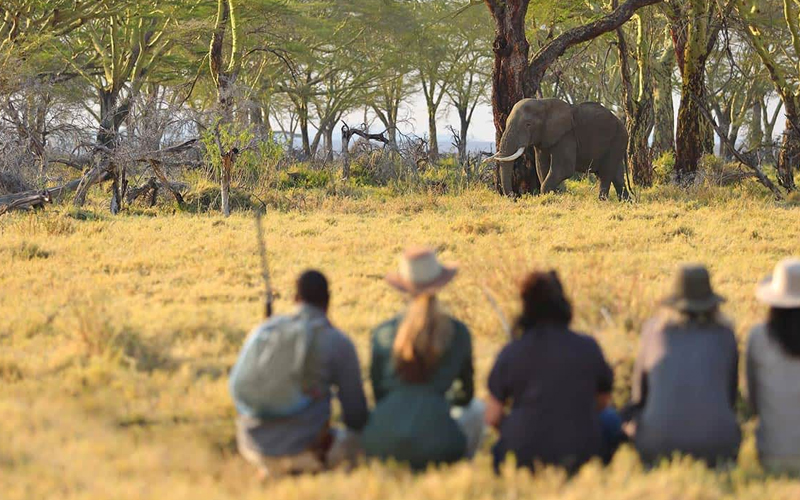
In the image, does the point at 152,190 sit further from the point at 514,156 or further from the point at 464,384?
the point at 464,384

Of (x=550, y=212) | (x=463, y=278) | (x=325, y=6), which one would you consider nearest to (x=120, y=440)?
(x=463, y=278)

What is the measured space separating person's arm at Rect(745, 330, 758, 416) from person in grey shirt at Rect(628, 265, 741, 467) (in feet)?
0.36

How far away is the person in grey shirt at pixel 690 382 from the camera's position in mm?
4016

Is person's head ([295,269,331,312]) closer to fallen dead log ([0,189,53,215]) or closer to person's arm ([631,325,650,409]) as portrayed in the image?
person's arm ([631,325,650,409])

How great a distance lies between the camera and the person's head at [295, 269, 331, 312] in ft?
14.1

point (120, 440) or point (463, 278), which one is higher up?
point (463, 278)

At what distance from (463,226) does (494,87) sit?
6.42 metres

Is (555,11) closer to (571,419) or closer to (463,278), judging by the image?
(463,278)

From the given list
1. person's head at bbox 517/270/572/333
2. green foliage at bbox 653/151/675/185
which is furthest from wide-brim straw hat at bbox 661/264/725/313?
green foliage at bbox 653/151/675/185

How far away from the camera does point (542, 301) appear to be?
399 cm

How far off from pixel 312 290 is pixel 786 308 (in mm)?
2071

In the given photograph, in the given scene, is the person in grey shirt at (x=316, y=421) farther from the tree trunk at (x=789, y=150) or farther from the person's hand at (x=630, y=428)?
the tree trunk at (x=789, y=150)

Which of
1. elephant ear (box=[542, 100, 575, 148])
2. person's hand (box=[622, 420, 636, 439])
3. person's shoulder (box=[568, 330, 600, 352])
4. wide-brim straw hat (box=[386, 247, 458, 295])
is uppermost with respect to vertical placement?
elephant ear (box=[542, 100, 575, 148])

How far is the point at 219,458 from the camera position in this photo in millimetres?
4547
